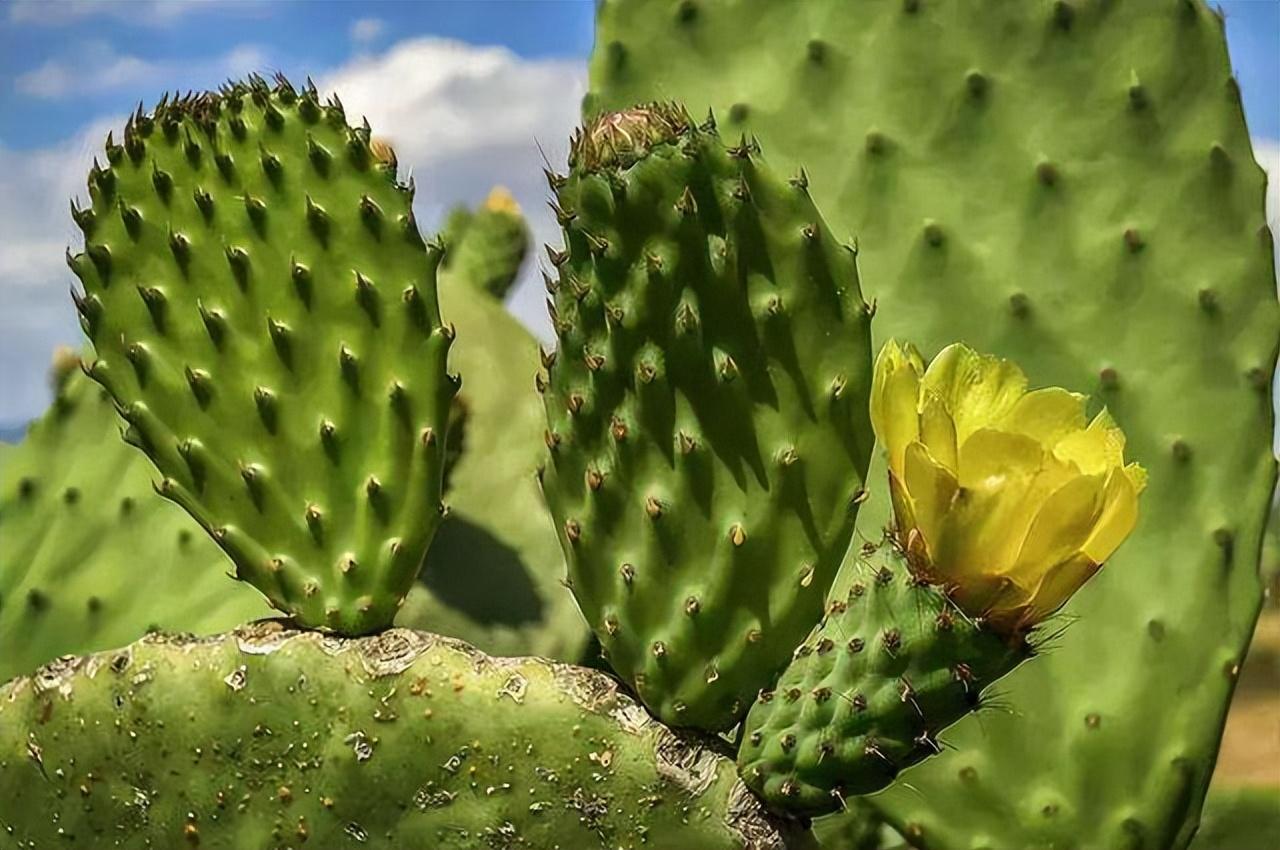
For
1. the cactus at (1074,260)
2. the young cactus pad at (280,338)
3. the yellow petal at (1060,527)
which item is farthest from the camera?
the cactus at (1074,260)

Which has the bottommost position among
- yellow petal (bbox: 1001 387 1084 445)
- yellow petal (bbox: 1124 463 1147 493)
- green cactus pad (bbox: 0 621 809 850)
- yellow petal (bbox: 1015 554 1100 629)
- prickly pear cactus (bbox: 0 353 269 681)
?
green cactus pad (bbox: 0 621 809 850)

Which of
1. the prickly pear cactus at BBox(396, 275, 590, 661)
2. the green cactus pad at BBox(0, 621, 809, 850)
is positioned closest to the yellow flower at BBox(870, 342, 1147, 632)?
the green cactus pad at BBox(0, 621, 809, 850)

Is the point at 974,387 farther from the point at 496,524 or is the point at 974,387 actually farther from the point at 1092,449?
the point at 496,524

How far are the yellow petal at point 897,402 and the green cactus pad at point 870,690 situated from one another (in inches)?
2.2

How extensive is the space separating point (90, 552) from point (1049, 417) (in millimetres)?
1140

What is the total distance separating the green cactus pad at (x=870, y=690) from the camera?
30.1 inches

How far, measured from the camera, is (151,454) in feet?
3.31

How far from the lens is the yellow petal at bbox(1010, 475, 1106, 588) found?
0.73 m

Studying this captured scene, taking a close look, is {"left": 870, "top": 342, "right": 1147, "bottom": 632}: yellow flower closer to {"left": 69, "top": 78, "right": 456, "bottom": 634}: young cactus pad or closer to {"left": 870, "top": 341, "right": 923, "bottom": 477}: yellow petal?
{"left": 870, "top": 341, "right": 923, "bottom": 477}: yellow petal

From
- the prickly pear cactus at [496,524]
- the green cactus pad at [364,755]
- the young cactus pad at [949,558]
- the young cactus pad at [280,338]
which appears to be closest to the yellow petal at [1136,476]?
the young cactus pad at [949,558]

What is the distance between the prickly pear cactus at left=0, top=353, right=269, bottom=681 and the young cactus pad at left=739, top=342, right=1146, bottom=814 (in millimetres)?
785

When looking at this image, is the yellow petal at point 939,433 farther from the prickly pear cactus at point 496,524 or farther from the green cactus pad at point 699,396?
the prickly pear cactus at point 496,524

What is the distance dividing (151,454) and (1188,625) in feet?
2.59

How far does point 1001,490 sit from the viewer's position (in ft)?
2.43
